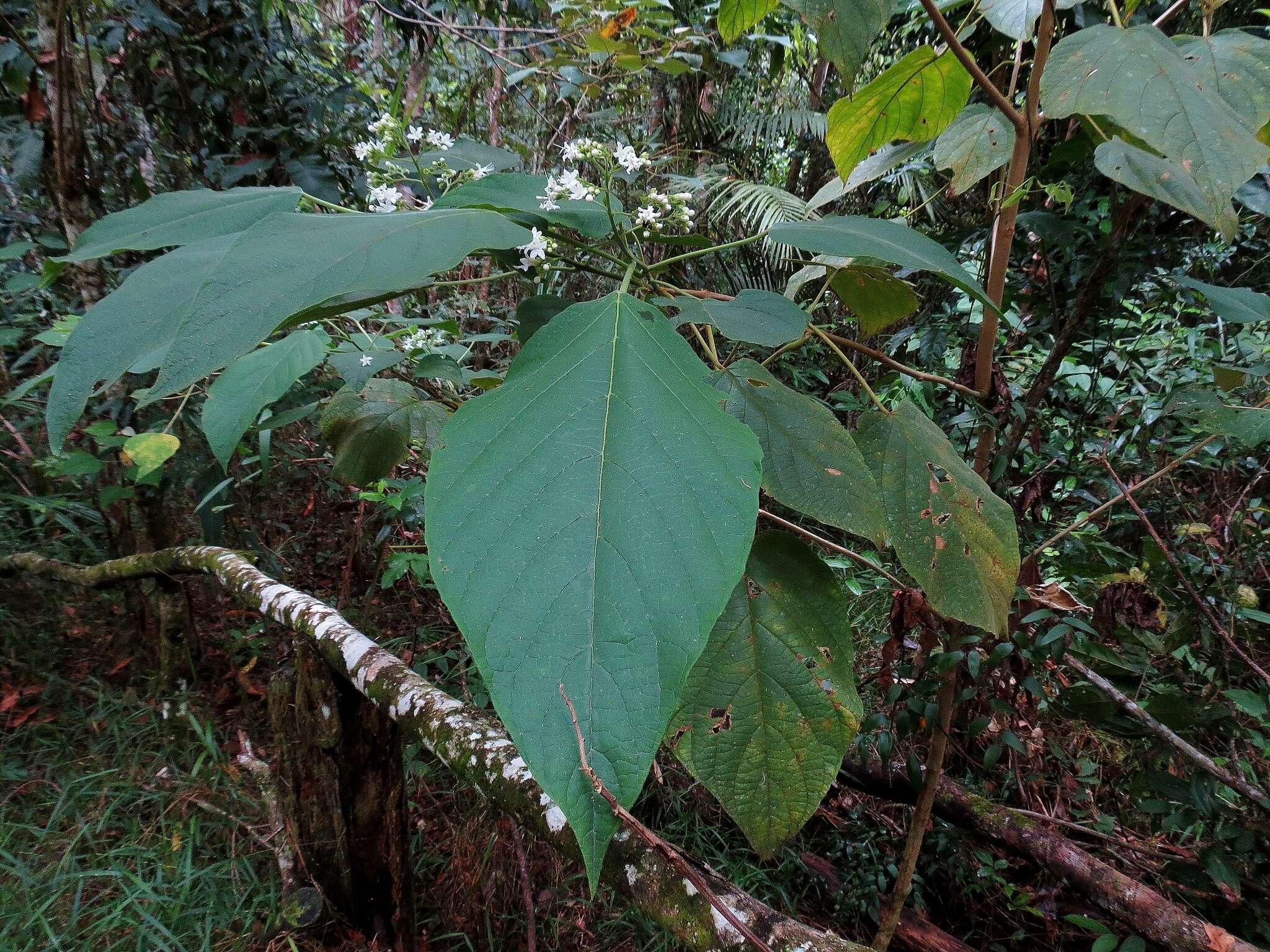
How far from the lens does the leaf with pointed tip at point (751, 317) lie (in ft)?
1.63

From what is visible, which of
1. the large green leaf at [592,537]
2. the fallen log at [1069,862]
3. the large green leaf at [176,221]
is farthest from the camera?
the fallen log at [1069,862]

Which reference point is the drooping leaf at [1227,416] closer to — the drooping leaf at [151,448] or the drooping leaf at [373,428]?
the drooping leaf at [373,428]

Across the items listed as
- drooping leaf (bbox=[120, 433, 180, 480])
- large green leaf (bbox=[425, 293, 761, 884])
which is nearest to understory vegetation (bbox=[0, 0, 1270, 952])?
large green leaf (bbox=[425, 293, 761, 884])

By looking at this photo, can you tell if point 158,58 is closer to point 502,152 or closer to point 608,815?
point 502,152

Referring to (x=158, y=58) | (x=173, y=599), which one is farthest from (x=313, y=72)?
(x=173, y=599)

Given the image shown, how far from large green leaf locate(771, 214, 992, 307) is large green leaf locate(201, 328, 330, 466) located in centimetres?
44

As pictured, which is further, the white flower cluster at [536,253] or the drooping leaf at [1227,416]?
the drooping leaf at [1227,416]

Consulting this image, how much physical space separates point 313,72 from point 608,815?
349cm

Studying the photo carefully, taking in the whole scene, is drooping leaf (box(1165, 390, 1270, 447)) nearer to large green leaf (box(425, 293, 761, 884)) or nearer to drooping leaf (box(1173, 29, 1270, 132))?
drooping leaf (box(1173, 29, 1270, 132))

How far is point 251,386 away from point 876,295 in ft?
2.15

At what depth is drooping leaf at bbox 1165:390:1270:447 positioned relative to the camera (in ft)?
2.84

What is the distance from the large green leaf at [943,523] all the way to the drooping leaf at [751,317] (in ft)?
0.54

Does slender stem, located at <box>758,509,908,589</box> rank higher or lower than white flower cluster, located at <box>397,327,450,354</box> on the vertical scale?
lower

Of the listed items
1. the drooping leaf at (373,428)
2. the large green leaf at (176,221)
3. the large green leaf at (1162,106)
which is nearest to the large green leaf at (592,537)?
the large green leaf at (176,221)
